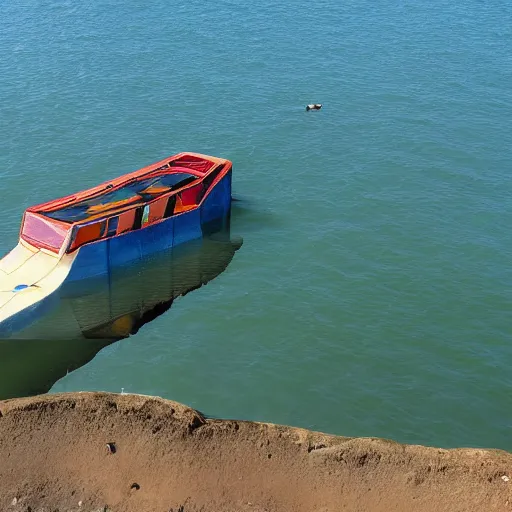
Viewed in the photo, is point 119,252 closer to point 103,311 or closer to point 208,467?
point 103,311

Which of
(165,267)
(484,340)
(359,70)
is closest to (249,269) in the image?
(165,267)

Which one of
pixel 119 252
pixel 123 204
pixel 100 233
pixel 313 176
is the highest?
pixel 123 204

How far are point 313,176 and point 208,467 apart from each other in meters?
25.1

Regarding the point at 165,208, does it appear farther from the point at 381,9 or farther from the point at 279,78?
the point at 381,9

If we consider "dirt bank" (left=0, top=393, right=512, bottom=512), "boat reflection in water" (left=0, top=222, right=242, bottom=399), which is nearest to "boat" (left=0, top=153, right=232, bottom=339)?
"boat reflection in water" (left=0, top=222, right=242, bottom=399)

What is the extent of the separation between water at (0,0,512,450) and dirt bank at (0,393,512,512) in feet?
10.4

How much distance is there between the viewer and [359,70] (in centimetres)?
5997

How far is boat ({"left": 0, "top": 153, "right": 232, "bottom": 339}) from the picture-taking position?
33.2m

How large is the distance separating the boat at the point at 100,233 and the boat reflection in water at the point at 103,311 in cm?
17

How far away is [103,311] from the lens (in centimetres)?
3509

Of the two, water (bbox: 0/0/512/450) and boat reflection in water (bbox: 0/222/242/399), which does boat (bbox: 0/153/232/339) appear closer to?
boat reflection in water (bbox: 0/222/242/399)

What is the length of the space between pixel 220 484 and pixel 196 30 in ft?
170

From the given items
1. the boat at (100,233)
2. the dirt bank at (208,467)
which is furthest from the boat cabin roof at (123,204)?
the dirt bank at (208,467)

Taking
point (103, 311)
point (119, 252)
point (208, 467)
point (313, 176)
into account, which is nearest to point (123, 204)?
point (119, 252)
